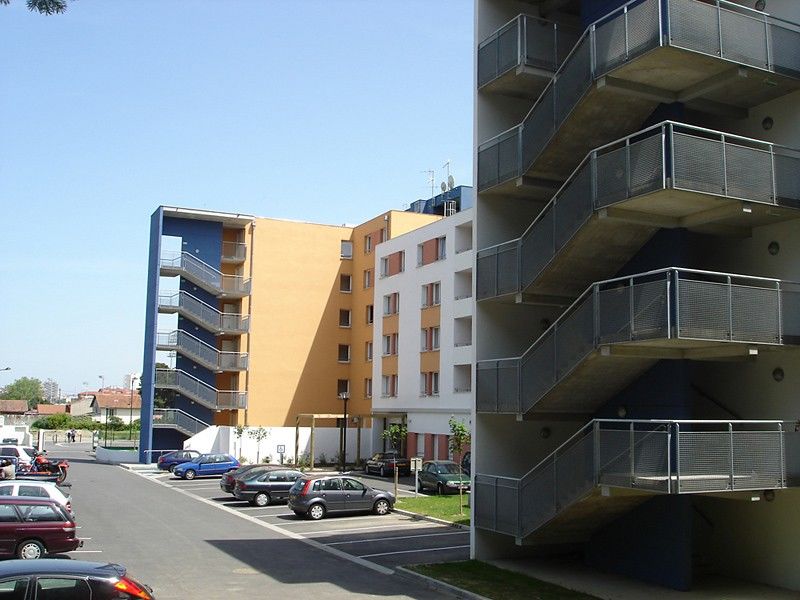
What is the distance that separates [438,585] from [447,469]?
63.6ft

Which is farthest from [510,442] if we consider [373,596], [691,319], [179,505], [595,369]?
[179,505]

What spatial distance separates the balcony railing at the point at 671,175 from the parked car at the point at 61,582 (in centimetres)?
1104

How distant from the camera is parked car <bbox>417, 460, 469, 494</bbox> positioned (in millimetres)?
36656

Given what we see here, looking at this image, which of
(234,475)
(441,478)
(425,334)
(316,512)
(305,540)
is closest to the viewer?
(305,540)

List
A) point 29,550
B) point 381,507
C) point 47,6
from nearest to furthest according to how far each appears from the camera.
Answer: point 47,6, point 29,550, point 381,507

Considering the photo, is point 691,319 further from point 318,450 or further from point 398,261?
point 318,450

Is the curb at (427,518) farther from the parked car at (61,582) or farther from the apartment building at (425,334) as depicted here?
the parked car at (61,582)

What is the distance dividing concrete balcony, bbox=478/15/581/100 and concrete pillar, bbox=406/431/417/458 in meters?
29.2

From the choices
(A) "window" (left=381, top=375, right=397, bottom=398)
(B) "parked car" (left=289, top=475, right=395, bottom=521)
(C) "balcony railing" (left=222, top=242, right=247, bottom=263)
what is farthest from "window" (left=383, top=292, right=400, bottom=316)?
(B) "parked car" (left=289, top=475, right=395, bottom=521)

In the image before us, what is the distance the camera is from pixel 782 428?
16.7 m

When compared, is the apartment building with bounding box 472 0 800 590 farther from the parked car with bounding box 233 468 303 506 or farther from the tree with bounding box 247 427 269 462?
the tree with bounding box 247 427 269 462


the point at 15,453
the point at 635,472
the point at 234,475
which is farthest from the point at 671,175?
the point at 15,453

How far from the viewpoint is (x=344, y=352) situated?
61.5 meters

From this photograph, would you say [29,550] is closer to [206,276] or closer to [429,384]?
[429,384]
